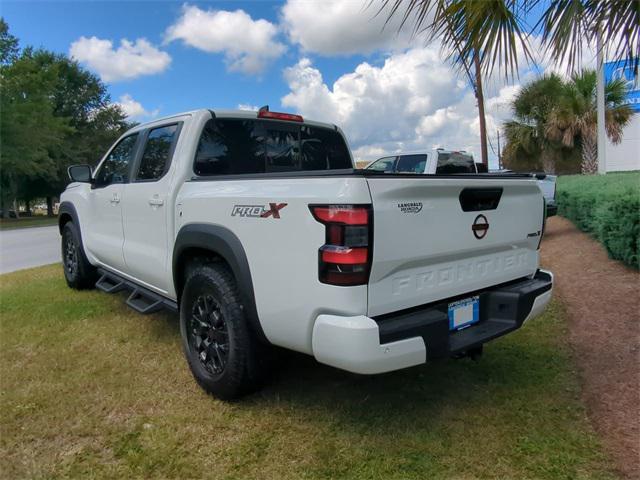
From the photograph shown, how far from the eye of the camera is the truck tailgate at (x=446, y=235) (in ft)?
8.17

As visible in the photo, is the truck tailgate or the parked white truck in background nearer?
the truck tailgate

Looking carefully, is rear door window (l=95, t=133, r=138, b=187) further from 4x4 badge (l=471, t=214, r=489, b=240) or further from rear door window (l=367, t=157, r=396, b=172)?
rear door window (l=367, t=157, r=396, b=172)

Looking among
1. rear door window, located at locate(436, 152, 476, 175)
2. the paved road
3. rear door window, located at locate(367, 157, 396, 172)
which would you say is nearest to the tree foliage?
the paved road

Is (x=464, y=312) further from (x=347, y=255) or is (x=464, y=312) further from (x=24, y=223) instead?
(x=24, y=223)

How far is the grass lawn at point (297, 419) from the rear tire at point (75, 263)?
5.15ft

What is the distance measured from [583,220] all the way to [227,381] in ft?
28.4

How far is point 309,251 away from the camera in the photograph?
2.50 metres

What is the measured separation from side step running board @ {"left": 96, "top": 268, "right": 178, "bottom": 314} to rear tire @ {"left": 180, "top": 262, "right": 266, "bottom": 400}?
46 centimetres

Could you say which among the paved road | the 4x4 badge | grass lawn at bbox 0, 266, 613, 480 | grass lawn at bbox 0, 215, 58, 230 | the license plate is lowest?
grass lawn at bbox 0, 266, 613, 480

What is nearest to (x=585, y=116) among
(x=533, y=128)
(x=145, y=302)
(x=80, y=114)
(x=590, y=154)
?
(x=590, y=154)

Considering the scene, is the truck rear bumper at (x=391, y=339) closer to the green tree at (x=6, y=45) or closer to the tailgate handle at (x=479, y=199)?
the tailgate handle at (x=479, y=199)

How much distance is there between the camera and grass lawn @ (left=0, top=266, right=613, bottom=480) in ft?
8.67

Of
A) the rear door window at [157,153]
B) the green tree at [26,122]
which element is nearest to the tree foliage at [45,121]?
the green tree at [26,122]

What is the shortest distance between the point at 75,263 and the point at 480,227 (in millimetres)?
5068
